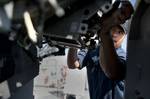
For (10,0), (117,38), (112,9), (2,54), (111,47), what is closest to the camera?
(10,0)

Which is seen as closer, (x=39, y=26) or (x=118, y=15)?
(x=39, y=26)

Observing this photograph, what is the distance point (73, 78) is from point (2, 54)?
693 cm

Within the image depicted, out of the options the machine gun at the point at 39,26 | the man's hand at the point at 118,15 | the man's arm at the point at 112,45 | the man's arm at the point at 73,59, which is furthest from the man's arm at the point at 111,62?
the man's arm at the point at 73,59

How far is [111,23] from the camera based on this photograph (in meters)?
2.70

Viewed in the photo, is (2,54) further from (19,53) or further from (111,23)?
(111,23)

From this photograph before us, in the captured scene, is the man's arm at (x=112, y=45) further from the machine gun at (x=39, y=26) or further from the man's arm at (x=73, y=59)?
the man's arm at (x=73, y=59)

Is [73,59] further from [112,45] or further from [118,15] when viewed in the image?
[118,15]

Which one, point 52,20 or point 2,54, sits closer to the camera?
point 52,20

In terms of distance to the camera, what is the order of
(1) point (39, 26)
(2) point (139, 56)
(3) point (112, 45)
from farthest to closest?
(3) point (112, 45), (2) point (139, 56), (1) point (39, 26)

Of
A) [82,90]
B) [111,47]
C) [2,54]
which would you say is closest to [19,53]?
[2,54]

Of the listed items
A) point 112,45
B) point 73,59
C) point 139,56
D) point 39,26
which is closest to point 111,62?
point 112,45

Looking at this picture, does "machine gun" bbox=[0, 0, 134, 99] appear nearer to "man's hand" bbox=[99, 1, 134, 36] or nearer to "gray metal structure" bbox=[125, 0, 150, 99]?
"man's hand" bbox=[99, 1, 134, 36]

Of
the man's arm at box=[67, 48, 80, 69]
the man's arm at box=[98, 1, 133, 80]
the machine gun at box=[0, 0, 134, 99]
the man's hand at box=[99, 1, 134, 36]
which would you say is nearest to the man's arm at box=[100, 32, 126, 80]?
the man's arm at box=[98, 1, 133, 80]

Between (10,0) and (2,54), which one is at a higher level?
(10,0)
